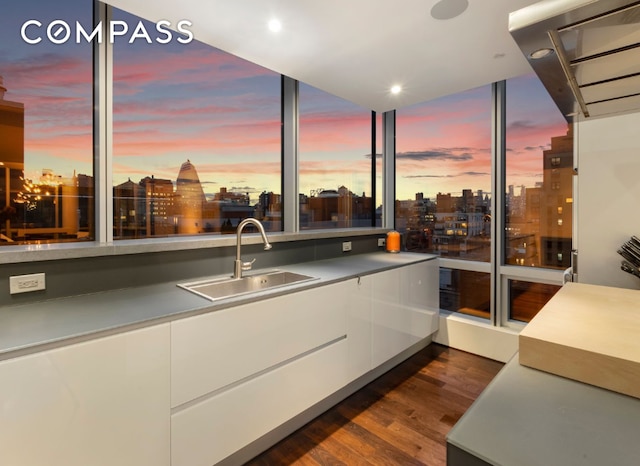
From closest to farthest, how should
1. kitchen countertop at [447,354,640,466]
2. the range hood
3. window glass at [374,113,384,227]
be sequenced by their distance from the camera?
kitchen countertop at [447,354,640,466] < the range hood < window glass at [374,113,384,227]

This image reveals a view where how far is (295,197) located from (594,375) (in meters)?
2.40

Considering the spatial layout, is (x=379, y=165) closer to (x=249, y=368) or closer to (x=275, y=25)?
(x=275, y=25)

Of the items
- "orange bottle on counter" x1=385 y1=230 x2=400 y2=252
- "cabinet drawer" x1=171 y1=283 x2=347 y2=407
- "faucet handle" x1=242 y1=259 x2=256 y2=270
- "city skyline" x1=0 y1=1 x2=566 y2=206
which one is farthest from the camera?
"orange bottle on counter" x1=385 y1=230 x2=400 y2=252

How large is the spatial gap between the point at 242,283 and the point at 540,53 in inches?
73.4

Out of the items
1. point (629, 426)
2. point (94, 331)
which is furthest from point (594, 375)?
point (94, 331)

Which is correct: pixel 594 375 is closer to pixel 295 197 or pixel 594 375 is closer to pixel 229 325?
pixel 229 325

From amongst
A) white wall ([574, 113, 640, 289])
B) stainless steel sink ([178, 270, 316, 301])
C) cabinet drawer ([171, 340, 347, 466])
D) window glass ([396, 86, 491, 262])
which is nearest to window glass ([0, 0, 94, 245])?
stainless steel sink ([178, 270, 316, 301])

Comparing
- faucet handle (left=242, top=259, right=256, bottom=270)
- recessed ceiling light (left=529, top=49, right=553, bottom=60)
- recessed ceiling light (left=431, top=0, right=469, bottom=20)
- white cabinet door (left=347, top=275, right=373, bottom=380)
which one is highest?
recessed ceiling light (left=431, top=0, right=469, bottom=20)

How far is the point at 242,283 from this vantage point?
2.14 metres

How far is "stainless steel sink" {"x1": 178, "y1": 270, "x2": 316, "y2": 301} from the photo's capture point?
1.93 m

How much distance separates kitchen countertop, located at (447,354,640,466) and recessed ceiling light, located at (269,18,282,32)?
6.84 feet

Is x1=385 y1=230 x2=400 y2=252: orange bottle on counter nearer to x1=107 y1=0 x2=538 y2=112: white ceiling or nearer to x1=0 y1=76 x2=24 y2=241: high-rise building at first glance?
x1=107 y1=0 x2=538 y2=112: white ceiling

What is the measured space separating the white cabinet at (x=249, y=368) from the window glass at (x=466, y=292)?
1.75 meters

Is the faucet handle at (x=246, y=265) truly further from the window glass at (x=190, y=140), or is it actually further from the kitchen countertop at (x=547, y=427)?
the kitchen countertop at (x=547, y=427)
